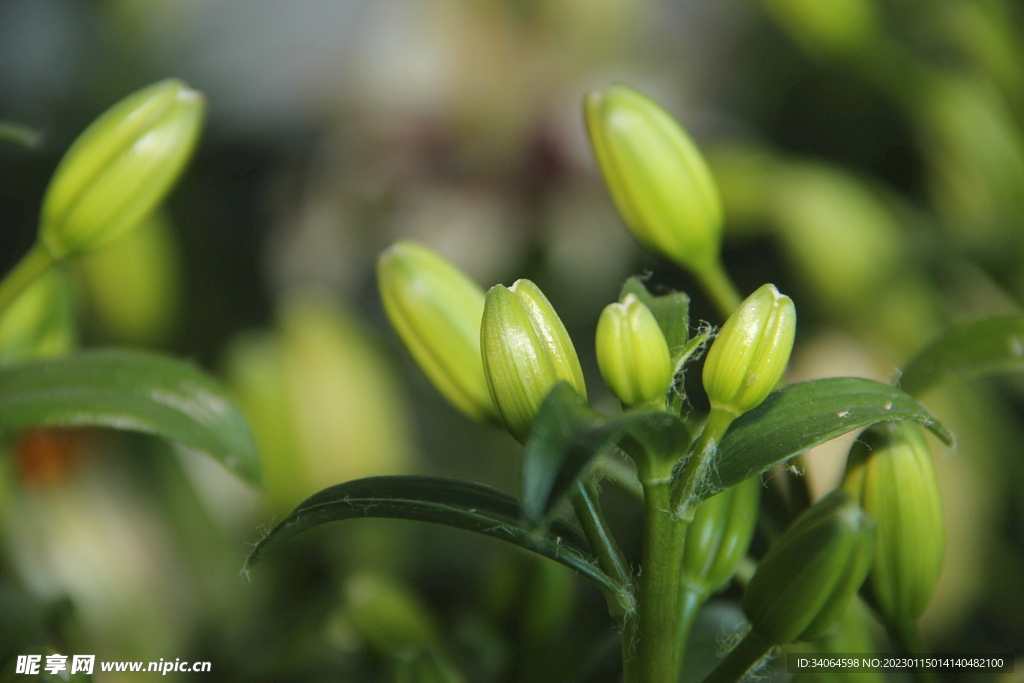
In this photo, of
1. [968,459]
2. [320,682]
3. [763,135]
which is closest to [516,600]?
[320,682]

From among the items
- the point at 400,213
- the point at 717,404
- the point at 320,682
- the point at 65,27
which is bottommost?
the point at 320,682

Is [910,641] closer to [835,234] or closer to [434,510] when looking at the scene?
[434,510]

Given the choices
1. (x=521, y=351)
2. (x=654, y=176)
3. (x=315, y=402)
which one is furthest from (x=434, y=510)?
(x=315, y=402)

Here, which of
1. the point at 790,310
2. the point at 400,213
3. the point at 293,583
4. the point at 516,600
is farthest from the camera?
the point at 400,213

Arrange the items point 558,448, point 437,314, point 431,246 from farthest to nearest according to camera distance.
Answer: point 431,246
point 437,314
point 558,448

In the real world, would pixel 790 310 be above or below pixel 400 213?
below

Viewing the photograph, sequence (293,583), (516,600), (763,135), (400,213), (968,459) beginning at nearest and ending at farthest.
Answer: (516,600)
(293,583)
(968,459)
(400,213)
(763,135)

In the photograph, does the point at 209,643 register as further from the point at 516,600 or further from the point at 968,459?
the point at 968,459

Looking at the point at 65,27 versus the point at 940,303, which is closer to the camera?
the point at 940,303

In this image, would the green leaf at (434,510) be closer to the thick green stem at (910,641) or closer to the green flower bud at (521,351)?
the green flower bud at (521,351)
